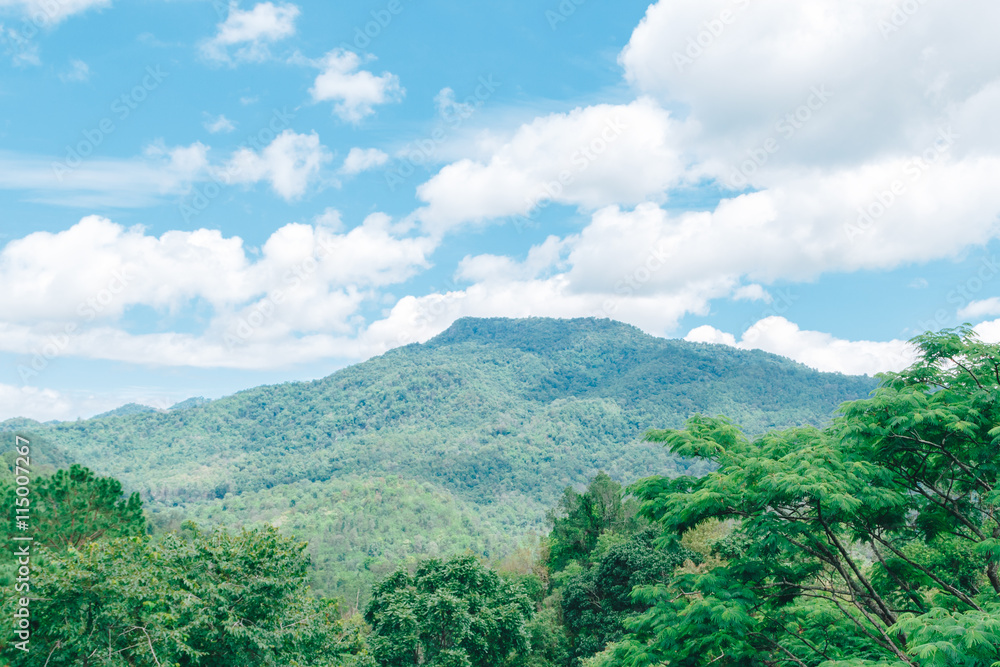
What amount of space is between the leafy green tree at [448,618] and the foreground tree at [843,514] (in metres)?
11.0

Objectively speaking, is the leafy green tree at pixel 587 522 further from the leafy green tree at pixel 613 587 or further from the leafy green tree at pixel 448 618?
the leafy green tree at pixel 448 618

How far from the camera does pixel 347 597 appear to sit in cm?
7106

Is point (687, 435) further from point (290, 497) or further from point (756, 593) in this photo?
point (290, 497)

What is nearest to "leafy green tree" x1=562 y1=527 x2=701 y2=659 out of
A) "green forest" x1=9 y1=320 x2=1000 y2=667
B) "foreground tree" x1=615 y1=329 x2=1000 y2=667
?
"green forest" x1=9 y1=320 x2=1000 y2=667

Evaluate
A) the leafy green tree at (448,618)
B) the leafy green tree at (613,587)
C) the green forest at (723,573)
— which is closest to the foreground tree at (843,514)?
the green forest at (723,573)

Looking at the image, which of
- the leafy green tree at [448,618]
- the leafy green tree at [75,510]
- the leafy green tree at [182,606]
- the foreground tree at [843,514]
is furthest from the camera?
the leafy green tree at [448,618]

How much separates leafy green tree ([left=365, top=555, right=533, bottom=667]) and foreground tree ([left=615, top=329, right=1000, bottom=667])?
11.0 meters

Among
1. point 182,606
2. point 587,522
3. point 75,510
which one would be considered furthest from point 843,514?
point 587,522

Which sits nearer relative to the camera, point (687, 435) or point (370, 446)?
point (687, 435)

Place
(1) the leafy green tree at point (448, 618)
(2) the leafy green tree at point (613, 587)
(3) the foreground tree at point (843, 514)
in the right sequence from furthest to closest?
(2) the leafy green tree at point (613, 587) < (1) the leafy green tree at point (448, 618) < (3) the foreground tree at point (843, 514)

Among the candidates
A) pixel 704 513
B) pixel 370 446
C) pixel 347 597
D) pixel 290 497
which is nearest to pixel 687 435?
pixel 704 513

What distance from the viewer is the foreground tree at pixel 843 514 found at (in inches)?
334

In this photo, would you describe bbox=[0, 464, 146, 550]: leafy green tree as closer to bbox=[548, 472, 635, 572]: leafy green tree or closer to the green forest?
the green forest

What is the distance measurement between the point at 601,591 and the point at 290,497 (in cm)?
13333
